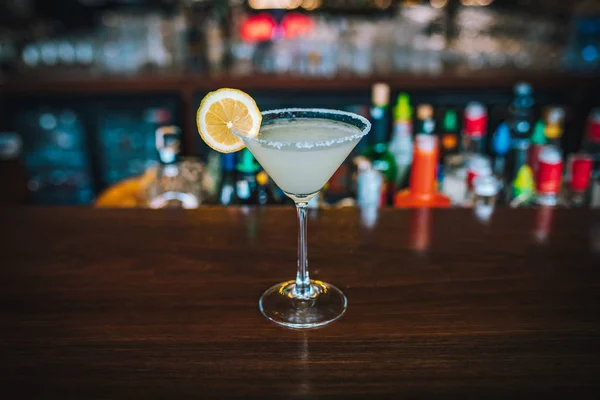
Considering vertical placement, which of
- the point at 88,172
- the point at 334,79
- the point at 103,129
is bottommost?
the point at 88,172

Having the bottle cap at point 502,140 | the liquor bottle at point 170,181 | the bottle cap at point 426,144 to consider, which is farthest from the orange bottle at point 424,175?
the liquor bottle at point 170,181

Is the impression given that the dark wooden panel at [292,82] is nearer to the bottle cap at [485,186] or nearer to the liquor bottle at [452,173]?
the liquor bottle at [452,173]

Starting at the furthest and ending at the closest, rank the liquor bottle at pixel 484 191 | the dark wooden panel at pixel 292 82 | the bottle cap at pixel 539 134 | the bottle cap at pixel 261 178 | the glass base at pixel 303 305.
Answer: the dark wooden panel at pixel 292 82 → the bottle cap at pixel 539 134 → the bottle cap at pixel 261 178 → the liquor bottle at pixel 484 191 → the glass base at pixel 303 305

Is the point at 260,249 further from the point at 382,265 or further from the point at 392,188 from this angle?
the point at 392,188

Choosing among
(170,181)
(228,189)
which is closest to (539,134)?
(228,189)

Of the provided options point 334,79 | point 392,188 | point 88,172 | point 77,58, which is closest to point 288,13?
point 334,79

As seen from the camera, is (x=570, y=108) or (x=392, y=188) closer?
(x=392, y=188)

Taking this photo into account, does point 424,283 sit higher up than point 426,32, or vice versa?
point 426,32

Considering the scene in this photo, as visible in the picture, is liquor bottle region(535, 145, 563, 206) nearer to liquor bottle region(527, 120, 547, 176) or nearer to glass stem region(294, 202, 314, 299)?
liquor bottle region(527, 120, 547, 176)
